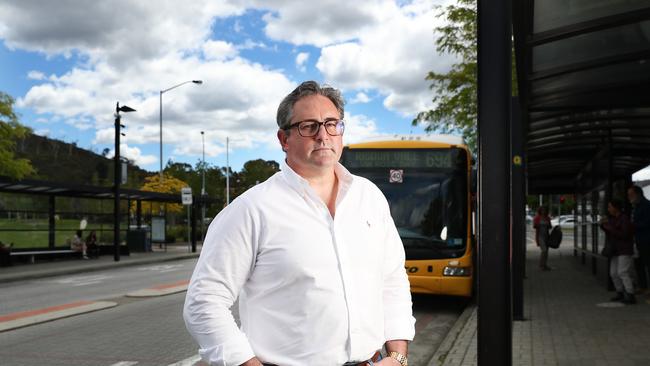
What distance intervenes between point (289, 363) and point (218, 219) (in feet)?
1.74

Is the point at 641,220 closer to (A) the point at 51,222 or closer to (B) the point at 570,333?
(B) the point at 570,333

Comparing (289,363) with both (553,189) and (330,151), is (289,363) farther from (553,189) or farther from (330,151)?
(553,189)

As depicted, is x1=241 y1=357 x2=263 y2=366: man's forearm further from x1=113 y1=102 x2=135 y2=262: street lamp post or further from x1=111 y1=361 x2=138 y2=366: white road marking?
x1=113 y1=102 x2=135 y2=262: street lamp post

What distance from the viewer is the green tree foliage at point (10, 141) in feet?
71.6

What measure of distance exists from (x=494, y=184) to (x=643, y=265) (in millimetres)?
10317

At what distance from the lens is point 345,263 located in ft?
7.30

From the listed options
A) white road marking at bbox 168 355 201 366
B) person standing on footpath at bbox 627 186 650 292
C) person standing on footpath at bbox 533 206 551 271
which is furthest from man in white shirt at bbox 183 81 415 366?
person standing on footpath at bbox 533 206 551 271

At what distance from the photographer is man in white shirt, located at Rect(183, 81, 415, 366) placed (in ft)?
7.12

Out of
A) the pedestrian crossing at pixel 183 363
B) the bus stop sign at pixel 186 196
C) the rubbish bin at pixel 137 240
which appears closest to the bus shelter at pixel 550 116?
the pedestrian crossing at pixel 183 363

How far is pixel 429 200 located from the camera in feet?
37.0

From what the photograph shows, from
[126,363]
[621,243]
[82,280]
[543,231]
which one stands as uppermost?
[621,243]

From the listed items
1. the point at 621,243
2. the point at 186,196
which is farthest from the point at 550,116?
the point at 186,196

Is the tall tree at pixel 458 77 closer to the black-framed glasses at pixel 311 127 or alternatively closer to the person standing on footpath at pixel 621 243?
the person standing on footpath at pixel 621 243

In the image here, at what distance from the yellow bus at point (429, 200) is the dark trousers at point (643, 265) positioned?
314cm
